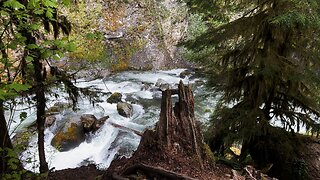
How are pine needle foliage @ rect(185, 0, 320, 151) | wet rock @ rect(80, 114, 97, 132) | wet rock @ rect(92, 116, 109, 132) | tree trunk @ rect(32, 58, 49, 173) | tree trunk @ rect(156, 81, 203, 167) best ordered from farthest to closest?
wet rock @ rect(92, 116, 109, 132)
wet rock @ rect(80, 114, 97, 132)
pine needle foliage @ rect(185, 0, 320, 151)
tree trunk @ rect(32, 58, 49, 173)
tree trunk @ rect(156, 81, 203, 167)

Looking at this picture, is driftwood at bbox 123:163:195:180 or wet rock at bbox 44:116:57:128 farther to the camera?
wet rock at bbox 44:116:57:128

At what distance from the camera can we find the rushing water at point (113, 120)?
32.3 ft

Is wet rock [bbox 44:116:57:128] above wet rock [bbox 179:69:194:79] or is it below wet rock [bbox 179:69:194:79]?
below

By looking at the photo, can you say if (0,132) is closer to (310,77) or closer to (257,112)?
(257,112)

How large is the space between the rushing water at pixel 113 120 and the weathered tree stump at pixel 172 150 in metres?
2.45

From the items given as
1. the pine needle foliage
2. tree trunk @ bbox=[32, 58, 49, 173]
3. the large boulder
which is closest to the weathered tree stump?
tree trunk @ bbox=[32, 58, 49, 173]

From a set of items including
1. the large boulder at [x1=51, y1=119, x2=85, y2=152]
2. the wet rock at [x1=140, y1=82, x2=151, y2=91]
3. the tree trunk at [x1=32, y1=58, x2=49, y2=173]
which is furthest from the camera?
the wet rock at [x1=140, y1=82, x2=151, y2=91]

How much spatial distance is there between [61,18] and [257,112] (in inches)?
173

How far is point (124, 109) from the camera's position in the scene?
510 inches

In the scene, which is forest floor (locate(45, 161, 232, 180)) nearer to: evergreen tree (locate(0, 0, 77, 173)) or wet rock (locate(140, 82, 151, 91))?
evergreen tree (locate(0, 0, 77, 173))

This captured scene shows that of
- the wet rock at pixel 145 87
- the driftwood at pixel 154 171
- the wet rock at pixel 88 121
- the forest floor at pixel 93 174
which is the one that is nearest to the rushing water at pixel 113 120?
the wet rock at pixel 145 87

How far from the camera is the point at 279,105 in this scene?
7.07 m

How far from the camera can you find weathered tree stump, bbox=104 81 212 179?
3.94 m

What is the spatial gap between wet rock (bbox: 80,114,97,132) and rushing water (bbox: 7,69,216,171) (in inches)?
11.2
